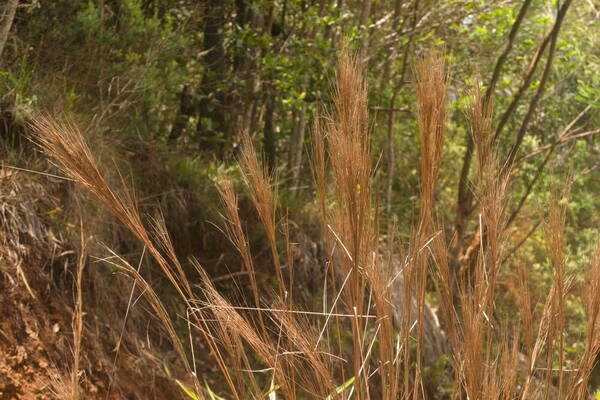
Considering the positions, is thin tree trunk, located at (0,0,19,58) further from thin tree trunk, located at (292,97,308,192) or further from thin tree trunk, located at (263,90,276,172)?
thin tree trunk, located at (263,90,276,172)

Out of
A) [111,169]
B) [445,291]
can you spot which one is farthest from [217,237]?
[445,291]

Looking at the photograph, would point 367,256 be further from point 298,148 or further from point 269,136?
point 269,136

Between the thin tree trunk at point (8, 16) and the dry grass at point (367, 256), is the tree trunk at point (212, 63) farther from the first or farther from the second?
the dry grass at point (367, 256)

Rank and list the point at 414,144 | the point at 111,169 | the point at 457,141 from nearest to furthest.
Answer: the point at 111,169, the point at 414,144, the point at 457,141

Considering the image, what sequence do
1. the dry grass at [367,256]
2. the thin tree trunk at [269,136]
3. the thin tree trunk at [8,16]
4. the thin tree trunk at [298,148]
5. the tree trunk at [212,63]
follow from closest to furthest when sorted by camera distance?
the dry grass at [367,256]
the thin tree trunk at [8,16]
the tree trunk at [212,63]
the thin tree trunk at [298,148]
the thin tree trunk at [269,136]

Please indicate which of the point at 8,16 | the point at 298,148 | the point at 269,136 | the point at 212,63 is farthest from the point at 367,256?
the point at 269,136

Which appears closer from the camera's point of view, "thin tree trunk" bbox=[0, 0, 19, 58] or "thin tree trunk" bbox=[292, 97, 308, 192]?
"thin tree trunk" bbox=[0, 0, 19, 58]

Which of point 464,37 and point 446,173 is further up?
point 464,37

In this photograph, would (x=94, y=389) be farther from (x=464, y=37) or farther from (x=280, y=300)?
(x=464, y=37)

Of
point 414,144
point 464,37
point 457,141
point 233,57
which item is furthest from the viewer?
point 457,141

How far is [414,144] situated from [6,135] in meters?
6.15

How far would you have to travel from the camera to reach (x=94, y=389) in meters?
2.79

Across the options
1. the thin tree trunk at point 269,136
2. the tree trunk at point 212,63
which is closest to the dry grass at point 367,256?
the tree trunk at point 212,63

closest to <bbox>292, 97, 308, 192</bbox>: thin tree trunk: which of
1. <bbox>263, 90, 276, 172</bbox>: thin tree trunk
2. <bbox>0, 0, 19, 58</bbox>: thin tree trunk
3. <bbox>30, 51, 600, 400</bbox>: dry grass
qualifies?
<bbox>263, 90, 276, 172</bbox>: thin tree trunk
